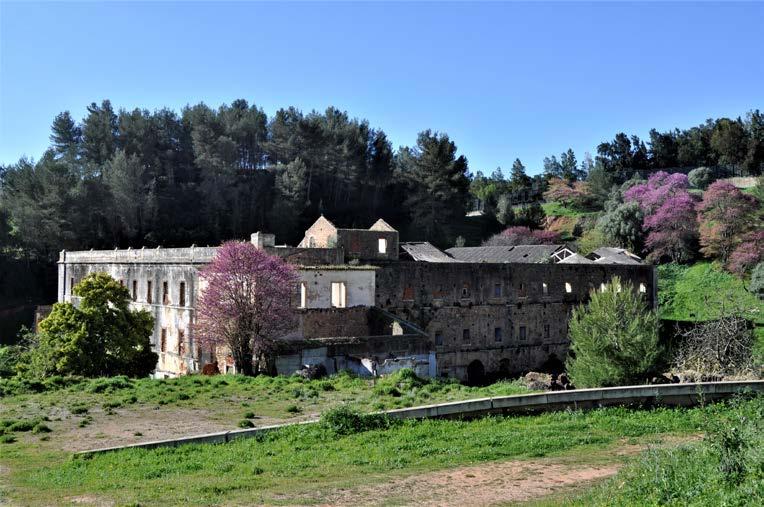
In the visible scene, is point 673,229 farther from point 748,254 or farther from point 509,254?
point 509,254

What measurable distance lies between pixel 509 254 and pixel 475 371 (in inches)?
657

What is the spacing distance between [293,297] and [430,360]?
6.27m

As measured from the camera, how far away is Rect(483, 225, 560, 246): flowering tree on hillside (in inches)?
2653

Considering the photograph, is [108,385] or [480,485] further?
[108,385]

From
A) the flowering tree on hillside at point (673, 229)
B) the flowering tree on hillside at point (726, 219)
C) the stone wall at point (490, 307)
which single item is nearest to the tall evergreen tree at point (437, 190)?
the flowering tree on hillside at point (673, 229)

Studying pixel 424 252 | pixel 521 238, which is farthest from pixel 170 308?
pixel 521 238

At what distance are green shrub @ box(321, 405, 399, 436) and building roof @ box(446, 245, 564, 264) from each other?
35890mm

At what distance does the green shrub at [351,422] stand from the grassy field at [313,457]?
4 cm

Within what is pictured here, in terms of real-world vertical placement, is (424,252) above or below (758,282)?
above

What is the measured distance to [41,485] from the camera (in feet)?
40.3

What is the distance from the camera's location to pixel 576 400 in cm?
1612

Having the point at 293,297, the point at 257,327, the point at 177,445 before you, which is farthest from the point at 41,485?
the point at 293,297

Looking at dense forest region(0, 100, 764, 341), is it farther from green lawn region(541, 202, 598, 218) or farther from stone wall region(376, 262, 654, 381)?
stone wall region(376, 262, 654, 381)

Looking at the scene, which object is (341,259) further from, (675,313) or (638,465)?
(675,313)
